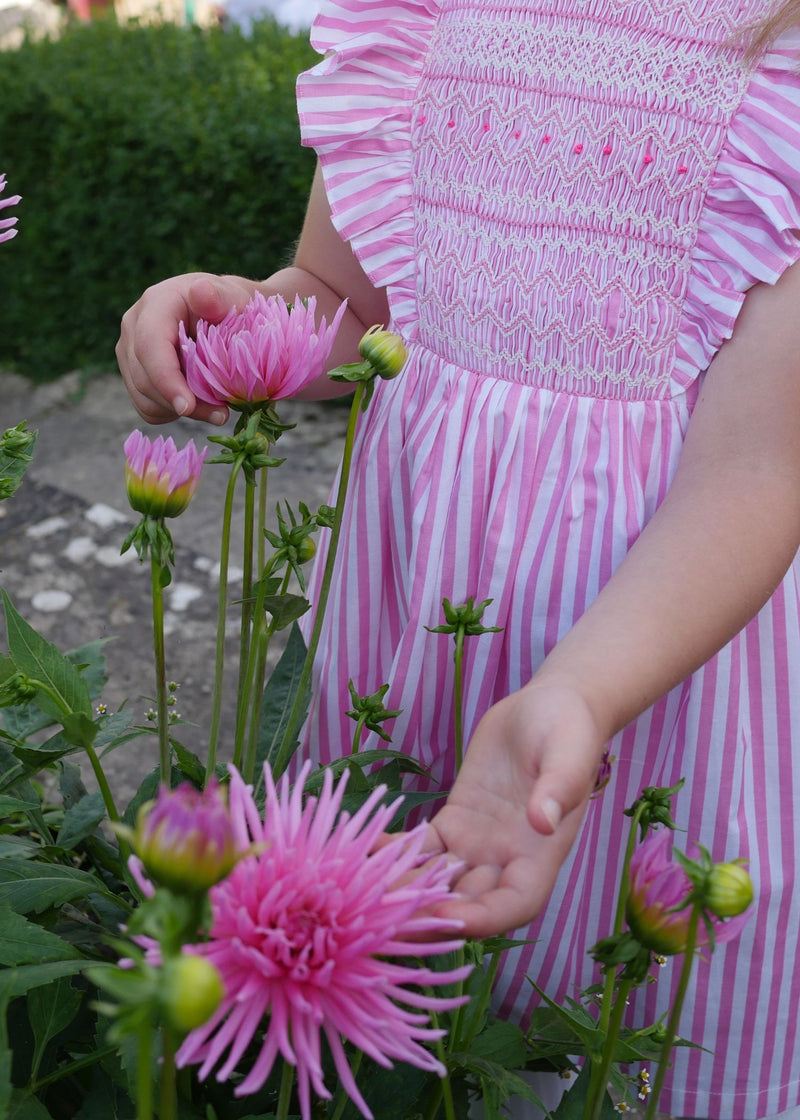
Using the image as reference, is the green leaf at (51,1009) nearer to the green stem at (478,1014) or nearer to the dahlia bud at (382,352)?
the green stem at (478,1014)

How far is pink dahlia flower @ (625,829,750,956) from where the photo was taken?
37 cm

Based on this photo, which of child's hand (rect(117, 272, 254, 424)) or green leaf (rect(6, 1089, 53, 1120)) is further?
child's hand (rect(117, 272, 254, 424))

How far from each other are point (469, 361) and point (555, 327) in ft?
0.21

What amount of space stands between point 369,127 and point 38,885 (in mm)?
529

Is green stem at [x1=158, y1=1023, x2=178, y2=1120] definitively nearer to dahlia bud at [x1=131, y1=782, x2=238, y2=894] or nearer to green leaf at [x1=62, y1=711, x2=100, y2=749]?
dahlia bud at [x1=131, y1=782, x2=238, y2=894]

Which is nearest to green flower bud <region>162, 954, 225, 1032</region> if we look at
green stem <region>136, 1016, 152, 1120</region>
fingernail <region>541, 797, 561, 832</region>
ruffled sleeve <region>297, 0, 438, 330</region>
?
green stem <region>136, 1016, 152, 1120</region>

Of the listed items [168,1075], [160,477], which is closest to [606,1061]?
[168,1075]

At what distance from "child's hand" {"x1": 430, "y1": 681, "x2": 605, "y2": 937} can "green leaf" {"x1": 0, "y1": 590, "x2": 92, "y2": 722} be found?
0.20m

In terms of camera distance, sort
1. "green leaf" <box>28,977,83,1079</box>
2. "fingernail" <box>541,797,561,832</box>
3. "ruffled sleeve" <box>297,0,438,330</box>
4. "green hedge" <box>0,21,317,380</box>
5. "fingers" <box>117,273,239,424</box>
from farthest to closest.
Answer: "green hedge" <box>0,21,317,380</box> < "ruffled sleeve" <box>297,0,438,330</box> < "fingers" <box>117,273,239,424</box> < "green leaf" <box>28,977,83,1079</box> < "fingernail" <box>541,797,561,832</box>

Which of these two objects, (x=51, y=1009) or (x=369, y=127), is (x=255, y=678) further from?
(x=369, y=127)

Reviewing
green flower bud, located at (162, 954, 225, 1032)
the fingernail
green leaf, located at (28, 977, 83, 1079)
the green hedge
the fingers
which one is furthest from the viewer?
the green hedge

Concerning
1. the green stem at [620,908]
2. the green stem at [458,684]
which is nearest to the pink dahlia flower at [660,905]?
the green stem at [620,908]

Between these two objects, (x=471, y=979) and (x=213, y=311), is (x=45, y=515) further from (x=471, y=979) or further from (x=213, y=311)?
(x=471, y=979)

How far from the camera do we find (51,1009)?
18.7 inches
